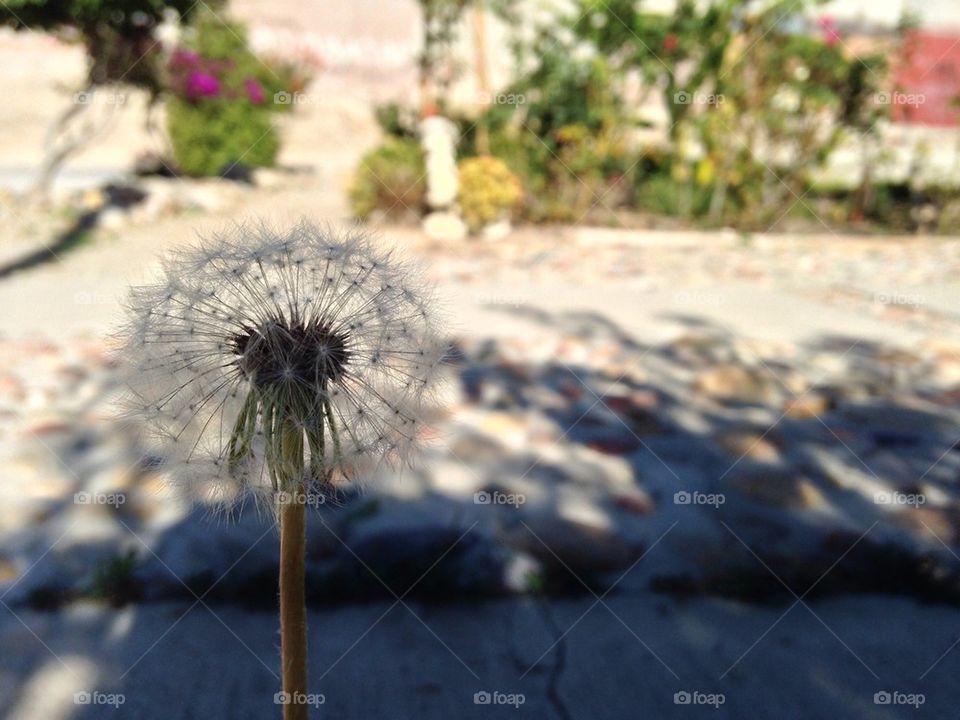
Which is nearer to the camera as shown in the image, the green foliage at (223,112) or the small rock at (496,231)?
the small rock at (496,231)

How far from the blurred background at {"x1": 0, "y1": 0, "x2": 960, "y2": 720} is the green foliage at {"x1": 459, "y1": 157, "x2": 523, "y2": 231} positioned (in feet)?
0.19

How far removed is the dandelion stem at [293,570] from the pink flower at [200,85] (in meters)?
13.9

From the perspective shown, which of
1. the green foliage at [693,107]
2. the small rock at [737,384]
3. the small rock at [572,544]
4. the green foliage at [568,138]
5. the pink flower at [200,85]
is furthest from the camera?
the pink flower at [200,85]

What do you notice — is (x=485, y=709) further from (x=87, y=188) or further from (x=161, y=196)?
(x=87, y=188)

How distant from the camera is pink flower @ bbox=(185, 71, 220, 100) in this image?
45.5ft

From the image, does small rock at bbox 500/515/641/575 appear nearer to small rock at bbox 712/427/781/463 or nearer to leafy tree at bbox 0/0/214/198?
small rock at bbox 712/427/781/463

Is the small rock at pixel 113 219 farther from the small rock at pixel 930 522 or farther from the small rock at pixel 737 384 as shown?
the small rock at pixel 930 522

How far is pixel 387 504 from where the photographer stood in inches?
135

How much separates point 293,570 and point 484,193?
29.3ft

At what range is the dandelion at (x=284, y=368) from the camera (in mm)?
1620

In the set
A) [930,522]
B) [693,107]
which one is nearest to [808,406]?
[930,522]

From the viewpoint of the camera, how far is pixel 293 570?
5.58 feet

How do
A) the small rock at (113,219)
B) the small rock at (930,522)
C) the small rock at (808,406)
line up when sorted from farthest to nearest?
the small rock at (113,219), the small rock at (808,406), the small rock at (930,522)

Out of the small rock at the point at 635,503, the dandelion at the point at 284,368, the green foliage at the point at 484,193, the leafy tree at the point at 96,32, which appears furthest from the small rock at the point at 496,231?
the dandelion at the point at 284,368
